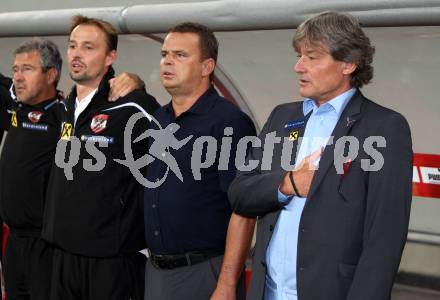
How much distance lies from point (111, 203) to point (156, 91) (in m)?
1.16

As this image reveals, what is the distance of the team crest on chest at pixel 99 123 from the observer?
9.45ft

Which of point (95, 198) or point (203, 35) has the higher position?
point (203, 35)

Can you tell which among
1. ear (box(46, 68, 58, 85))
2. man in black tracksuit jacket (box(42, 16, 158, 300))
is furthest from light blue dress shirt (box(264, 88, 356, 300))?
ear (box(46, 68, 58, 85))

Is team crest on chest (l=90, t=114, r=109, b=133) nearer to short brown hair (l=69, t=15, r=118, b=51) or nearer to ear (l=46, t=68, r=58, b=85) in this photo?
short brown hair (l=69, t=15, r=118, b=51)

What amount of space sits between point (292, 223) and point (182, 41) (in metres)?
1.04

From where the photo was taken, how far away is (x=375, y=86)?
305 cm

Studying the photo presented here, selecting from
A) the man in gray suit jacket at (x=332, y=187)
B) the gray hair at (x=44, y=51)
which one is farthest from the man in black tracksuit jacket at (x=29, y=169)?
the man in gray suit jacket at (x=332, y=187)

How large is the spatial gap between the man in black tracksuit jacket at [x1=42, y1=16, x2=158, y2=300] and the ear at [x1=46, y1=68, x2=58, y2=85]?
57cm

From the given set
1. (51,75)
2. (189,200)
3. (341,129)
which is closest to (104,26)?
(51,75)

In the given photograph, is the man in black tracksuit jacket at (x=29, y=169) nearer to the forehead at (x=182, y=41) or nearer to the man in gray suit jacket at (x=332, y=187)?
the forehead at (x=182, y=41)

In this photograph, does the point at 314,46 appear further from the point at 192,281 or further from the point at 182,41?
the point at 192,281

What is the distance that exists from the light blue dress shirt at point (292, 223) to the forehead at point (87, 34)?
137 centimetres

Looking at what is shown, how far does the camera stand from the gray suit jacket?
176cm

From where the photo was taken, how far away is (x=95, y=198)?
A: 2.81 metres
